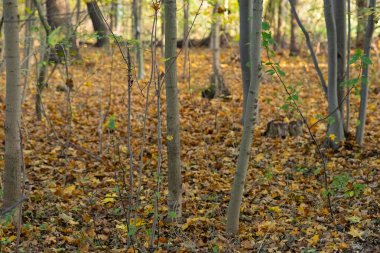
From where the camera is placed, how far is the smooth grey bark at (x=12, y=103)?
4.77 meters

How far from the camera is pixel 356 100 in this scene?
11625 millimetres

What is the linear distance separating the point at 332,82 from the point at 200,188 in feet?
8.65

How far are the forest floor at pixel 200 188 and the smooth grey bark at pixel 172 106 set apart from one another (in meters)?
0.18

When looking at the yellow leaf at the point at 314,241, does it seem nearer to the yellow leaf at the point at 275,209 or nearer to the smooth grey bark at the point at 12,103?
the yellow leaf at the point at 275,209

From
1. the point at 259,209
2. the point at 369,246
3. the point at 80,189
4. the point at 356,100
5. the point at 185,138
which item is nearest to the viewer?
the point at 369,246

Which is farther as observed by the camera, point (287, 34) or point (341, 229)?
point (287, 34)

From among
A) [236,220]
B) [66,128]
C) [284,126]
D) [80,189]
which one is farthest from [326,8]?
[66,128]

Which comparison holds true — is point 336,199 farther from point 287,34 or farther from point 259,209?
point 287,34

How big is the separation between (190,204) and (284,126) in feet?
11.1

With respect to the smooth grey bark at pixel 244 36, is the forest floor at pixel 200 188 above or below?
below

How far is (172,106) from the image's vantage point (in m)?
5.07

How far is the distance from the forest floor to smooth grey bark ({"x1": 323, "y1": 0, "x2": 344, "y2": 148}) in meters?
0.26

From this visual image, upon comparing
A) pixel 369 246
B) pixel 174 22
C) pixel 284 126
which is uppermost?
pixel 174 22

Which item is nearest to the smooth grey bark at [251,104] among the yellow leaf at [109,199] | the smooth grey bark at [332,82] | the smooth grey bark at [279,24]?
the yellow leaf at [109,199]
